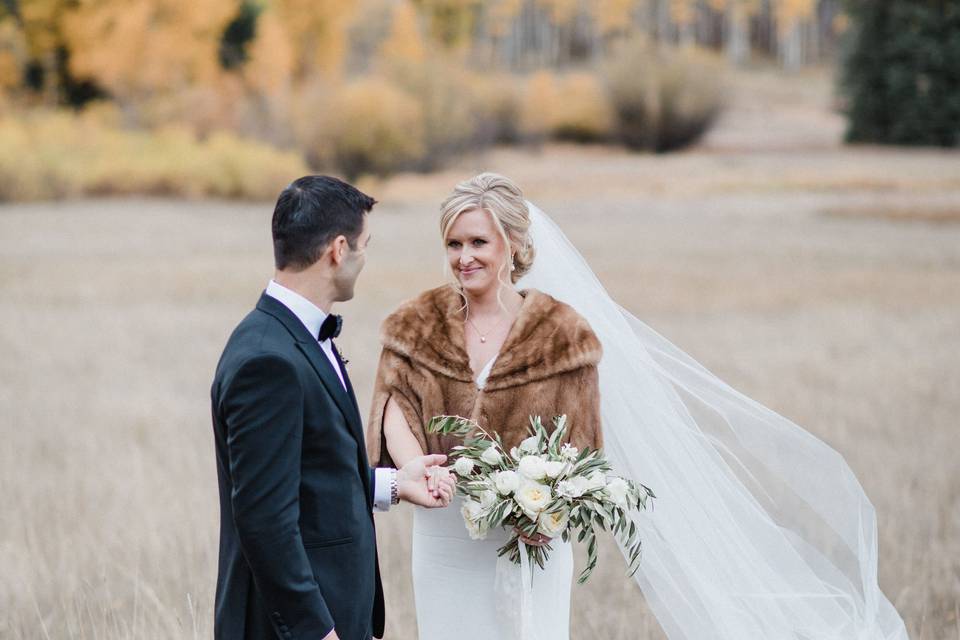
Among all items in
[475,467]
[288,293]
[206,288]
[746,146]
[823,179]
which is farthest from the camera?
[746,146]

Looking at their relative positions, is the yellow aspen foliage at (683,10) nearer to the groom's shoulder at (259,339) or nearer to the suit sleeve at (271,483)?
the groom's shoulder at (259,339)

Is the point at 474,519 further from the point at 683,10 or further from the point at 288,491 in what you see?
the point at 683,10

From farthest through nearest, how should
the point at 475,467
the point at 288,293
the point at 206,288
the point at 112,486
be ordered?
the point at 206,288 → the point at 112,486 → the point at 475,467 → the point at 288,293

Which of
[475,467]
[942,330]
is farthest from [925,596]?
[942,330]

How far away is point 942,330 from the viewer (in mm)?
12430

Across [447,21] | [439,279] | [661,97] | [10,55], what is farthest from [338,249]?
[447,21]

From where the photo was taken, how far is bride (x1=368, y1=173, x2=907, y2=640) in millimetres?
3244

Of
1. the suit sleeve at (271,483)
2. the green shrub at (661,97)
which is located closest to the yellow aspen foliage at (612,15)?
the green shrub at (661,97)

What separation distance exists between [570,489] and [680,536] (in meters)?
0.90

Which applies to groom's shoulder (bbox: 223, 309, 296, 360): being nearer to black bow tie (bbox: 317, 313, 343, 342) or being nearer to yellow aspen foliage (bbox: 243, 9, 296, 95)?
black bow tie (bbox: 317, 313, 343, 342)

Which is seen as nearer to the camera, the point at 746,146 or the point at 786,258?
the point at 786,258

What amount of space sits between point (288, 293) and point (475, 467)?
967 millimetres

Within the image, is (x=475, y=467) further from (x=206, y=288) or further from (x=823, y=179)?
(x=823, y=179)

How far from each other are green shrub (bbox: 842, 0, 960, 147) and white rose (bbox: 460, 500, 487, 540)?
3099 centimetres
